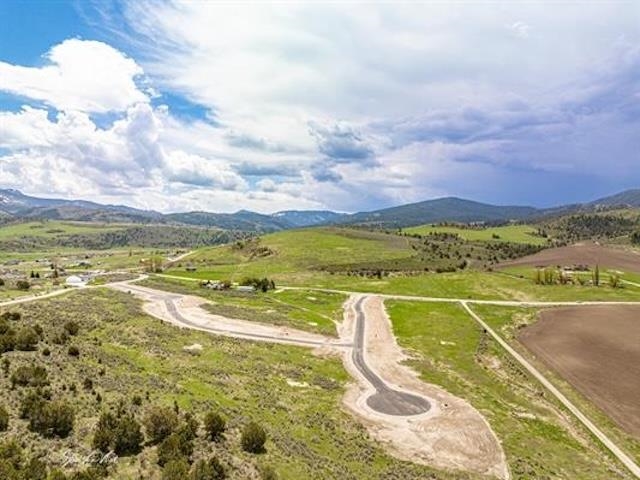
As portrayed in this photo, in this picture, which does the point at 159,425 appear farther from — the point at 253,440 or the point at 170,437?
the point at 253,440

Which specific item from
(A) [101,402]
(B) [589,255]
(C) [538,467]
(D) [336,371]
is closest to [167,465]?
(A) [101,402]

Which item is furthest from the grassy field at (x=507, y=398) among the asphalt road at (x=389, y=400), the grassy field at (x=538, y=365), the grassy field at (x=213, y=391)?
the grassy field at (x=213, y=391)

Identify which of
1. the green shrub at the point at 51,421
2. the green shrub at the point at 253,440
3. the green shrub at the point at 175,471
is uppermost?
the green shrub at the point at 51,421

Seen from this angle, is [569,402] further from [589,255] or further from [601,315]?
[589,255]

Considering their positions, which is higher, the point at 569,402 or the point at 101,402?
the point at 101,402

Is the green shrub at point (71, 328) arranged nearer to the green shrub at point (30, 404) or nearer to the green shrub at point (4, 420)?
the green shrub at point (30, 404)

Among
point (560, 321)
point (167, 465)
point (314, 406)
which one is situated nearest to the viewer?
point (167, 465)

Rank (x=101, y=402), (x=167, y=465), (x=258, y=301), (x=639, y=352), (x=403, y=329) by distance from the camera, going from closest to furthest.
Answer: (x=167, y=465) < (x=101, y=402) < (x=639, y=352) < (x=403, y=329) < (x=258, y=301)
